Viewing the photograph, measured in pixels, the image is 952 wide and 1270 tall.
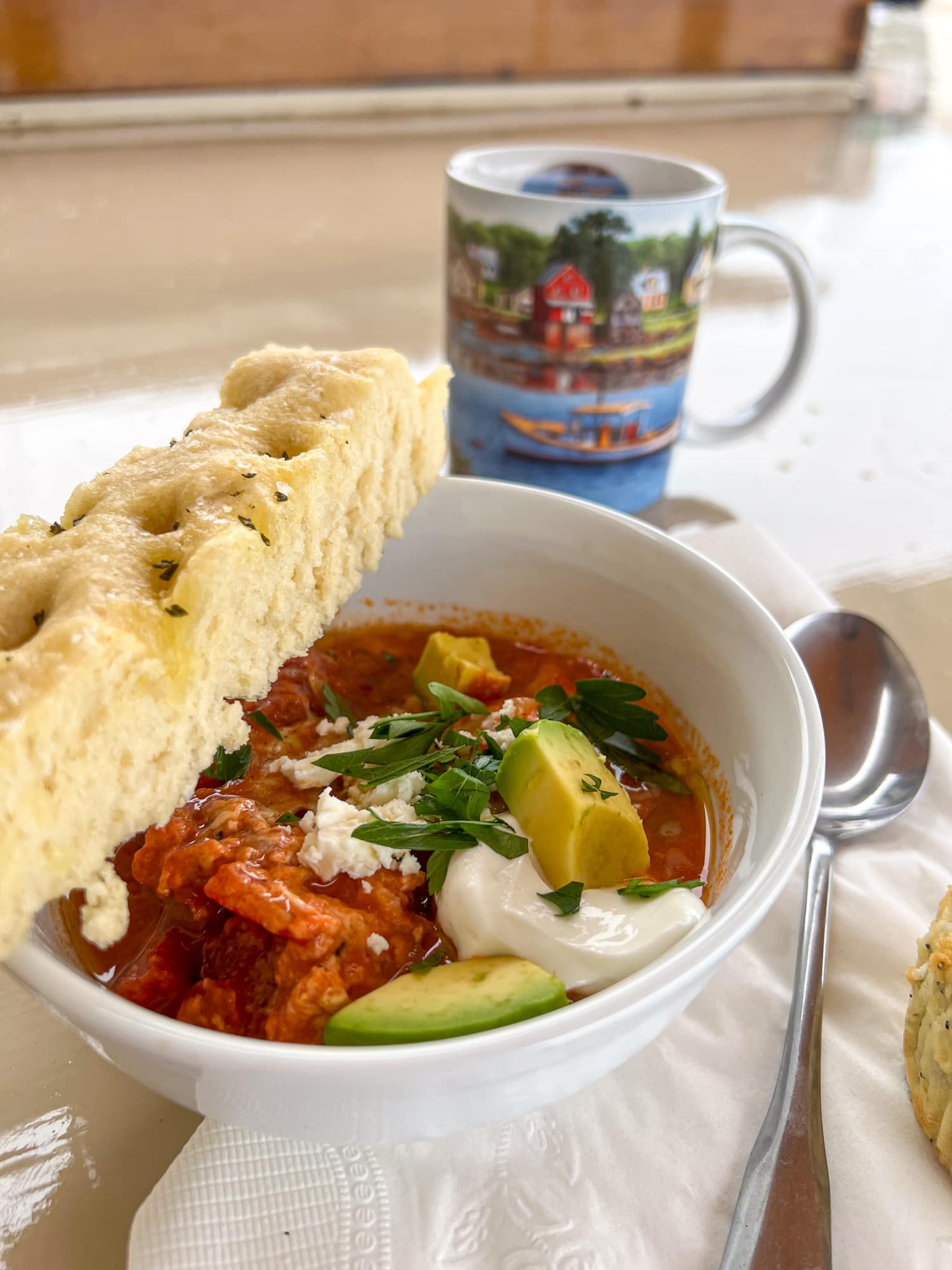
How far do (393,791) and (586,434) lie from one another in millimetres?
863

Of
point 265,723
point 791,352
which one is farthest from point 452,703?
point 791,352

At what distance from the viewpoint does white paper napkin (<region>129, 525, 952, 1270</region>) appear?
0.91m

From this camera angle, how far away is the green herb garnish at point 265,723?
1.23 m

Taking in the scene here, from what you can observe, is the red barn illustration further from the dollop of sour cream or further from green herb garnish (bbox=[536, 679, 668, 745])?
the dollop of sour cream

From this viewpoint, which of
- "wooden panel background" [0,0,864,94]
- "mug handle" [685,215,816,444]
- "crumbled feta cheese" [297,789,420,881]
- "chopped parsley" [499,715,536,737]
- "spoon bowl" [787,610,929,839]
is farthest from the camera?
"wooden panel background" [0,0,864,94]

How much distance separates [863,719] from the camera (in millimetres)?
1469

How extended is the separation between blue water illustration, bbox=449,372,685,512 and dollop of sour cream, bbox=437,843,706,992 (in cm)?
92

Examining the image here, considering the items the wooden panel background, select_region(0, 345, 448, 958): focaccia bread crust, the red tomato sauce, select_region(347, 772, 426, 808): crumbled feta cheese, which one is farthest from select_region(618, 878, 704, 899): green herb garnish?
the wooden panel background

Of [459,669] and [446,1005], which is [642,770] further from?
[446,1005]

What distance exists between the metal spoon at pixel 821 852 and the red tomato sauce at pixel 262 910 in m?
0.19

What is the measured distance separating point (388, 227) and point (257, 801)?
2.64 m

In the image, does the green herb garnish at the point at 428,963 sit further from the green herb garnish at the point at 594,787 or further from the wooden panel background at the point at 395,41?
the wooden panel background at the point at 395,41

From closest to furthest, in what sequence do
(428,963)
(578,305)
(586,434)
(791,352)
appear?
(428,963), (578,305), (586,434), (791,352)

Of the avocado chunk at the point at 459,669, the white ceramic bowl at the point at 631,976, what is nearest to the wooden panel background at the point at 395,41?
the white ceramic bowl at the point at 631,976
